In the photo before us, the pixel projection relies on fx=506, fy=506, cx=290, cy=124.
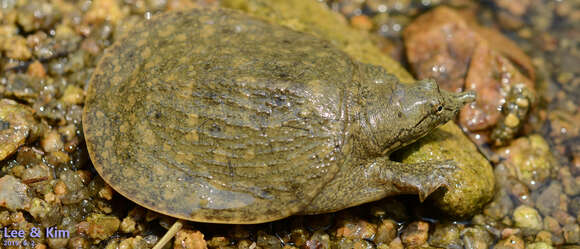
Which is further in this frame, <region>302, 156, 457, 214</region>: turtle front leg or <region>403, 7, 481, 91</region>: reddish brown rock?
<region>403, 7, 481, 91</region>: reddish brown rock

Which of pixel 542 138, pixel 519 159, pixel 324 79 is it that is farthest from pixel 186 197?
pixel 542 138

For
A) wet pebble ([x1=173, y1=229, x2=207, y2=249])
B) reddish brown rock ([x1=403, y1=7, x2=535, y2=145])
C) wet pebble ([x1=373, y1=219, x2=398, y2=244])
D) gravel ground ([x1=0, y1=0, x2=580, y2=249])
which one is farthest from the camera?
reddish brown rock ([x1=403, y1=7, x2=535, y2=145])

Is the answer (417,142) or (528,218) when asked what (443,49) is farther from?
(528,218)

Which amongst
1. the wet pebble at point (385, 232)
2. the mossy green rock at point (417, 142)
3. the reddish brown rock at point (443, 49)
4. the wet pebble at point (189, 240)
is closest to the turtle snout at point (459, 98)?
the mossy green rock at point (417, 142)

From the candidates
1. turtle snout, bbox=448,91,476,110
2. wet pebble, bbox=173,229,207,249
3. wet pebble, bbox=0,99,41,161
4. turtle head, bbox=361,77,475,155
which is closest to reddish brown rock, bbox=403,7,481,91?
turtle snout, bbox=448,91,476,110

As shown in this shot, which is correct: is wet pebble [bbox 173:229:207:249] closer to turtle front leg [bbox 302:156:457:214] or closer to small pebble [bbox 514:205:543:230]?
turtle front leg [bbox 302:156:457:214]

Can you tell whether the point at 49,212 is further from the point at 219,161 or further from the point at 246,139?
the point at 246,139

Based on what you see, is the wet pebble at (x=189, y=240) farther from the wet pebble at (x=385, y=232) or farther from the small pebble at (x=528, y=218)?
the small pebble at (x=528, y=218)

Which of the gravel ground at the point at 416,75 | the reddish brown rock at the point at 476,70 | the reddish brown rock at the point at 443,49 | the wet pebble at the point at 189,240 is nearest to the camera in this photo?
the wet pebble at the point at 189,240
